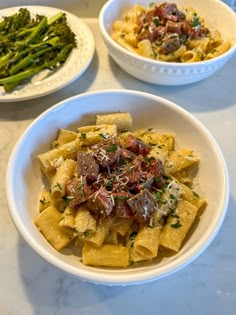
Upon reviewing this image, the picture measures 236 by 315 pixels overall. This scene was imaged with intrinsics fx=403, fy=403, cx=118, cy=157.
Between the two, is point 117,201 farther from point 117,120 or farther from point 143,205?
point 117,120

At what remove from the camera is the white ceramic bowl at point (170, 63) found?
1222mm

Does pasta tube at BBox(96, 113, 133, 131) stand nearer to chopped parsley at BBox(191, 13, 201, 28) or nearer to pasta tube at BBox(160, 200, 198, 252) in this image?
pasta tube at BBox(160, 200, 198, 252)

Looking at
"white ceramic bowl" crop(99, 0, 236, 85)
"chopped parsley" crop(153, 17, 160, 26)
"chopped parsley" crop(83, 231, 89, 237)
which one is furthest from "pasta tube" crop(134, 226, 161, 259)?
"chopped parsley" crop(153, 17, 160, 26)

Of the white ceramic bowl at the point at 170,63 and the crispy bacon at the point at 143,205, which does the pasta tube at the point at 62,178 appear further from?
the white ceramic bowl at the point at 170,63

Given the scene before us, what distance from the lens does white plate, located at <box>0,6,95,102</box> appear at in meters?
1.23

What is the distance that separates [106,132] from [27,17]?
2.26 ft

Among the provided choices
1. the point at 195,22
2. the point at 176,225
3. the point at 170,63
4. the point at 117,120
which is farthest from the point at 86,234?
the point at 195,22

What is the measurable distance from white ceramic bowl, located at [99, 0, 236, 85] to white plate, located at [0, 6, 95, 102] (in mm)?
87

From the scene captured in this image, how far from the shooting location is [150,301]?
87 centimetres

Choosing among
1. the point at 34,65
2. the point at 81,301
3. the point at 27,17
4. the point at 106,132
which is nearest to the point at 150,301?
the point at 81,301

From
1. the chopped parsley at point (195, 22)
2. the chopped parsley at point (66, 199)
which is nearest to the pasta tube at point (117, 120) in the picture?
the chopped parsley at point (66, 199)

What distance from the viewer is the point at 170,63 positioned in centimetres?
121

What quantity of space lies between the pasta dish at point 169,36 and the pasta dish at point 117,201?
44 centimetres

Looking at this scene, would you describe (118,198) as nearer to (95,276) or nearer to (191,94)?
(95,276)
